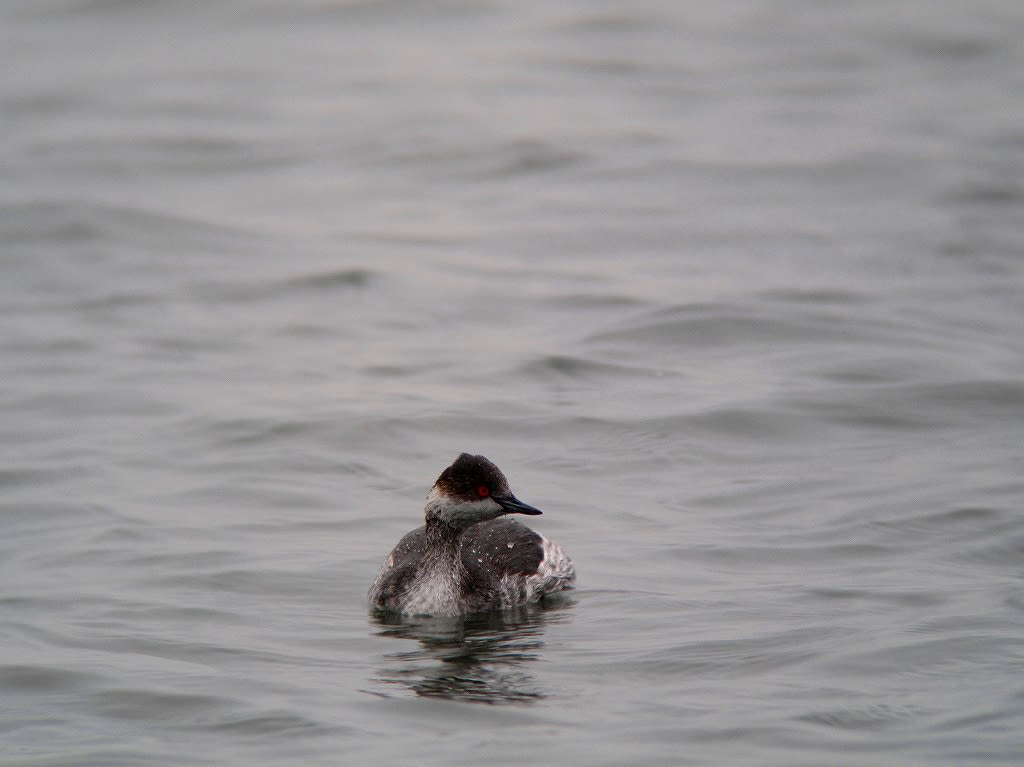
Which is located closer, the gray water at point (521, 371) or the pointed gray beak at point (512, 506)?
the gray water at point (521, 371)

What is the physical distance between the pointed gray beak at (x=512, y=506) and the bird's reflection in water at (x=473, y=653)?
24.0 inches

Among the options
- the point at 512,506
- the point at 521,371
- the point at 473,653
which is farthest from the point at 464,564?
the point at 521,371

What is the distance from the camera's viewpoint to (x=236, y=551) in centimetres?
1212

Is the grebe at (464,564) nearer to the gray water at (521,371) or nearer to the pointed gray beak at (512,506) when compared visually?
the pointed gray beak at (512,506)

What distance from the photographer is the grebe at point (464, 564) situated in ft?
35.7

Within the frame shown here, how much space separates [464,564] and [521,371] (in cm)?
559

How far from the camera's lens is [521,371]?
16.7 metres

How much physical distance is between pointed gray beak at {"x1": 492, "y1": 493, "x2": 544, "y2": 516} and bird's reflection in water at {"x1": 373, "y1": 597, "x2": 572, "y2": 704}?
610mm

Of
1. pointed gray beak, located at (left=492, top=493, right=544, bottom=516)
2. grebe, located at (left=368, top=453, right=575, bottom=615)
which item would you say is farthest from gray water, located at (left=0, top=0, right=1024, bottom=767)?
pointed gray beak, located at (left=492, top=493, right=544, bottom=516)

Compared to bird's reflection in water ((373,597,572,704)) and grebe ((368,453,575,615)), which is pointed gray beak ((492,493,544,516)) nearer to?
grebe ((368,453,575,615))

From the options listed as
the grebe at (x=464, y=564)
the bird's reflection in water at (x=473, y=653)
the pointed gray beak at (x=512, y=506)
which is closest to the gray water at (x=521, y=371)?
the bird's reflection in water at (x=473, y=653)

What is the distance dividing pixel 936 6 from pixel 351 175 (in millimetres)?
12377

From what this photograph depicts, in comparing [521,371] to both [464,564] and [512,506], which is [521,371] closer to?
[464,564]

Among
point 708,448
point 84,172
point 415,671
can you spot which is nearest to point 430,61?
point 84,172
